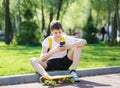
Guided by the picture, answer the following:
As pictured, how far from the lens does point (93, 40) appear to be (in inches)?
1264

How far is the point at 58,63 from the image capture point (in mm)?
9297

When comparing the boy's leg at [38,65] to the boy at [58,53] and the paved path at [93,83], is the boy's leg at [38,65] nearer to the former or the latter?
the boy at [58,53]

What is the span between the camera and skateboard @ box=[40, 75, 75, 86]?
826 cm

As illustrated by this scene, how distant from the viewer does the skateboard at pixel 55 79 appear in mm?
8258

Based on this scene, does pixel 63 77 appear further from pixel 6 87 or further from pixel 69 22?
pixel 69 22

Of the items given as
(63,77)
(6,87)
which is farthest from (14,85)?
(63,77)

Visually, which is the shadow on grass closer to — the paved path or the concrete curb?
the paved path

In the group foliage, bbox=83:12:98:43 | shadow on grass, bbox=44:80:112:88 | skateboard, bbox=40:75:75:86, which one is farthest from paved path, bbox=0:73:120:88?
foliage, bbox=83:12:98:43

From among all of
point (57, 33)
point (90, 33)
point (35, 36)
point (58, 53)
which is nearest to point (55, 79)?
point (58, 53)

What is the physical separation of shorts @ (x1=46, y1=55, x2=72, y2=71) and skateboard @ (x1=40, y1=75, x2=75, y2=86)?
25.2 inches

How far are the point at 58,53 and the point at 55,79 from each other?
0.94m

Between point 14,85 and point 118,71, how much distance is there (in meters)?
3.21

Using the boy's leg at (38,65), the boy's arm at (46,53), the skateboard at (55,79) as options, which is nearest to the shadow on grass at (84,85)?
the skateboard at (55,79)

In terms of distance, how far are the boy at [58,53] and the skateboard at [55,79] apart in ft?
0.50
